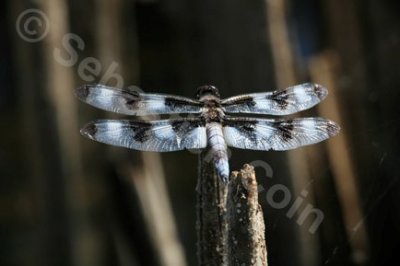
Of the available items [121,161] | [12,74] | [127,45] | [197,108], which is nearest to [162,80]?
[127,45]

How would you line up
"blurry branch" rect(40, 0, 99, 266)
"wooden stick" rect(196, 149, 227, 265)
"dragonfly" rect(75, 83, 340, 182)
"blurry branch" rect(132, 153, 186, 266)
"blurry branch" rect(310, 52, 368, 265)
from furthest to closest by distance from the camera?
"blurry branch" rect(40, 0, 99, 266)
"blurry branch" rect(310, 52, 368, 265)
"blurry branch" rect(132, 153, 186, 266)
"dragonfly" rect(75, 83, 340, 182)
"wooden stick" rect(196, 149, 227, 265)

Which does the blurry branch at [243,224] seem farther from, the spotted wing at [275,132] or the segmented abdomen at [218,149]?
the spotted wing at [275,132]

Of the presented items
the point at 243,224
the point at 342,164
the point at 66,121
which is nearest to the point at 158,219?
the point at 66,121

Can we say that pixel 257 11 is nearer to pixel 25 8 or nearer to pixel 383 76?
pixel 383 76

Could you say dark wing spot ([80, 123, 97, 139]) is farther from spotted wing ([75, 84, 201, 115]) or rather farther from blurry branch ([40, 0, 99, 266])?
blurry branch ([40, 0, 99, 266])

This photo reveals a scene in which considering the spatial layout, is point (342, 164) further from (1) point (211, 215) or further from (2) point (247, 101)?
(1) point (211, 215)

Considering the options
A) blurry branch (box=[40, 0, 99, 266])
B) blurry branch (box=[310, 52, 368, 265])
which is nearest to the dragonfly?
blurry branch (box=[310, 52, 368, 265])
